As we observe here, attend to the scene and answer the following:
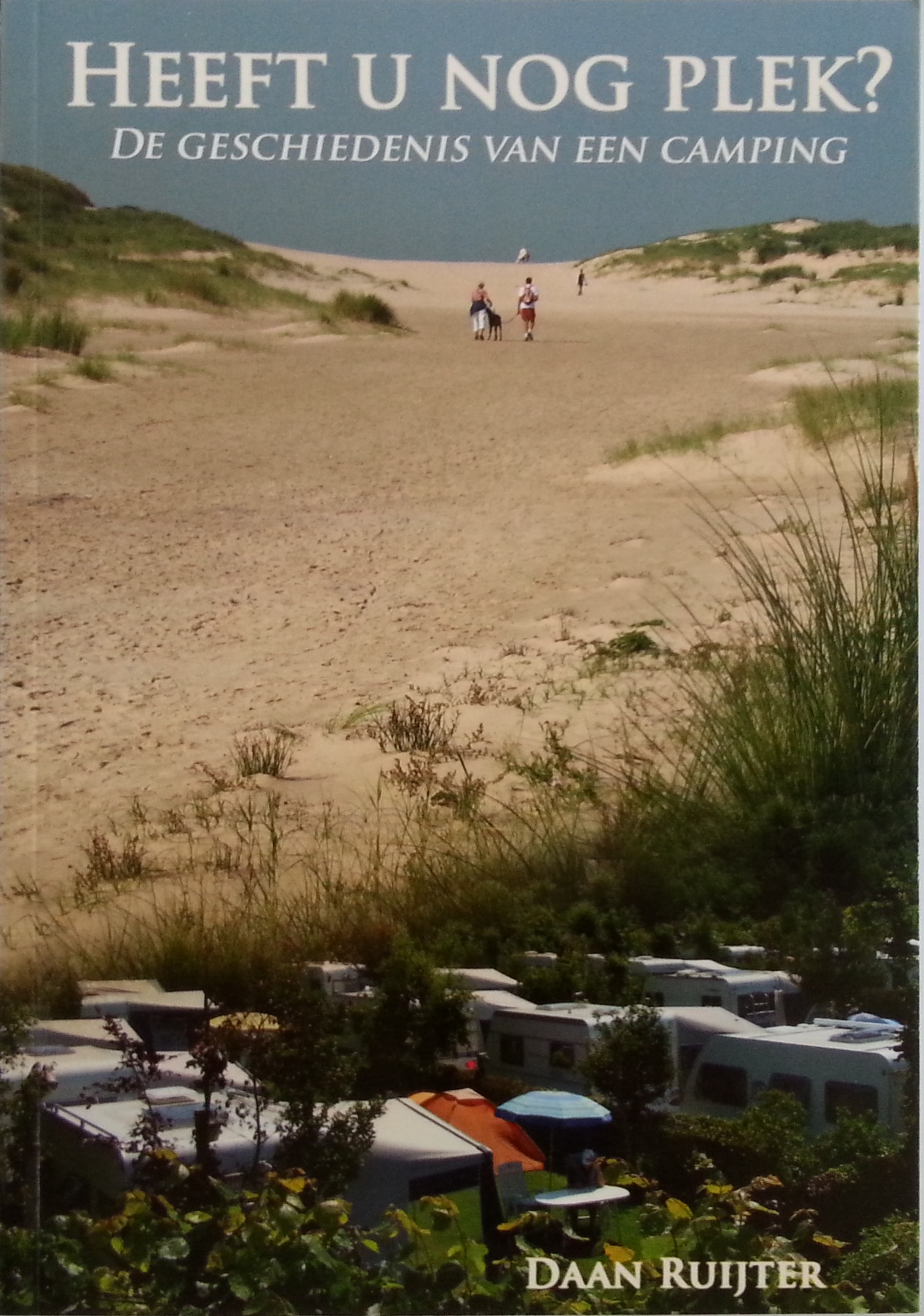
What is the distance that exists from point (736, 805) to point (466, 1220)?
129 cm

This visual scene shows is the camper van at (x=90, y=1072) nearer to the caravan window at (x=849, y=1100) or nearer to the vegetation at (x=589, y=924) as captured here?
the vegetation at (x=589, y=924)

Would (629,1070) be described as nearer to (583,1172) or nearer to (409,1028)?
(583,1172)

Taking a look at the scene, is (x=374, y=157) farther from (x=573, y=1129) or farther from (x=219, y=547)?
(x=573, y=1129)

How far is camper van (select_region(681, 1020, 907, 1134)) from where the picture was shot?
4.01 meters

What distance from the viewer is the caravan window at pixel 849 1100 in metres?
4.02

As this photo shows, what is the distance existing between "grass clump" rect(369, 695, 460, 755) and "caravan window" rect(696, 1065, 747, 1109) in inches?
42.4

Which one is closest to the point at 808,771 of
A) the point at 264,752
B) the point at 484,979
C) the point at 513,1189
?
the point at 484,979

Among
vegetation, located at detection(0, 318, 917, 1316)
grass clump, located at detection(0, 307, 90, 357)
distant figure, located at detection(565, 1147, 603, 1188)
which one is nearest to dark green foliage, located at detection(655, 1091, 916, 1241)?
vegetation, located at detection(0, 318, 917, 1316)

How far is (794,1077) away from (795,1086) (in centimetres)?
2

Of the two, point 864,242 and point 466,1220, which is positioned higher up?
point 864,242

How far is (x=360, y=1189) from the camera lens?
12.9 ft

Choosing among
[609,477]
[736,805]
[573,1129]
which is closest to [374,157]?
[609,477]

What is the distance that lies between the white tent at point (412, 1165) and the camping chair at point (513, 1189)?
0.12 feet

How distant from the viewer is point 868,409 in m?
4.30
